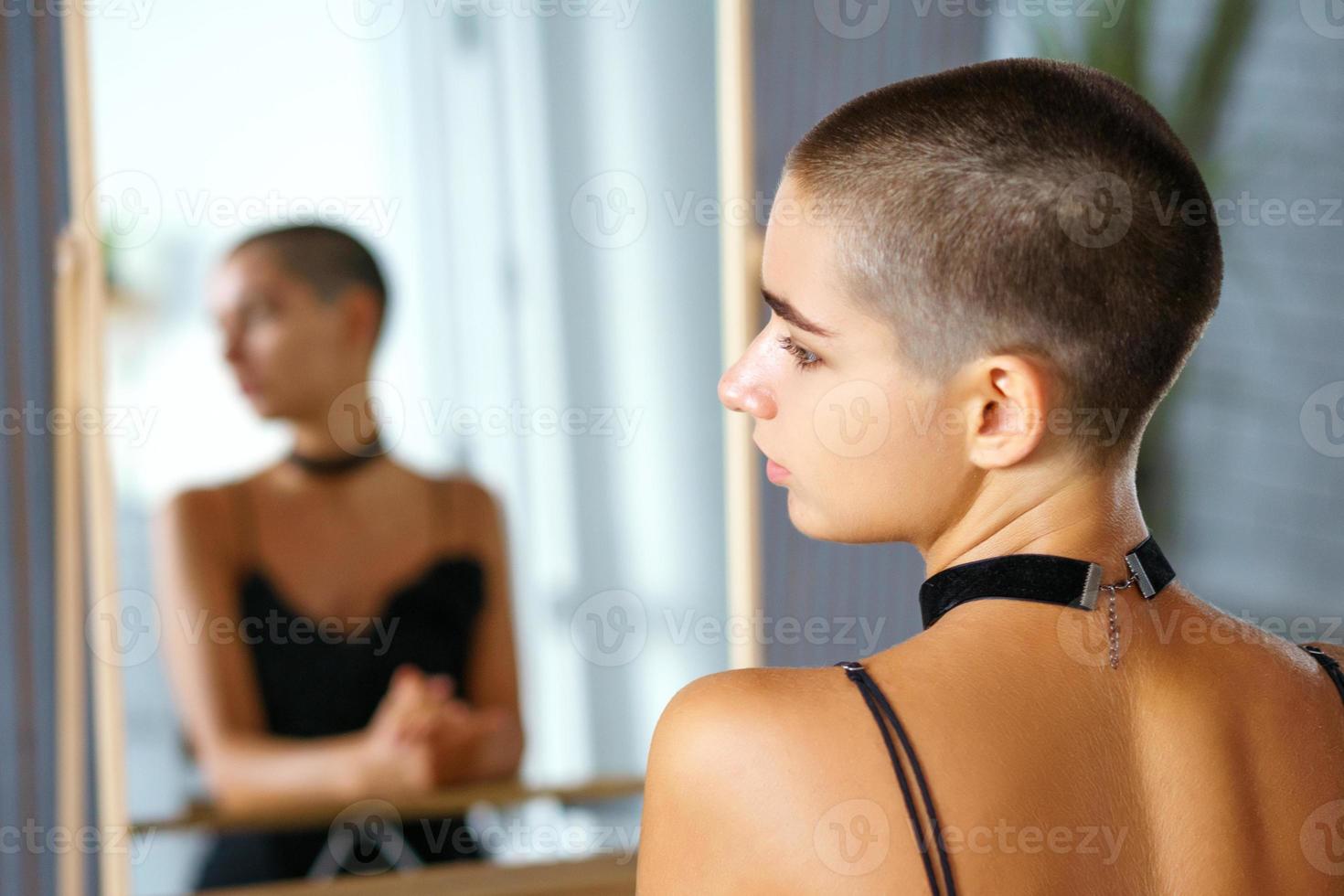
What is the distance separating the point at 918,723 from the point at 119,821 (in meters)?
1.53

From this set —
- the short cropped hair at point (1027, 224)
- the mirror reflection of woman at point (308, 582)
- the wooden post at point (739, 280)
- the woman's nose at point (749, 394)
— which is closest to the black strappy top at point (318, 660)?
the mirror reflection of woman at point (308, 582)

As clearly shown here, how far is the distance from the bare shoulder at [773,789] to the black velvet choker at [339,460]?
126 cm

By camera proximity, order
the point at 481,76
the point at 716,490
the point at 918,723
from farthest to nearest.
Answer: the point at 716,490
the point at 481,76
the point at 918,723

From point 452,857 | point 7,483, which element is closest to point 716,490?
point 452,857

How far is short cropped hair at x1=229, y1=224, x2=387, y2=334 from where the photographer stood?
5.94 feet

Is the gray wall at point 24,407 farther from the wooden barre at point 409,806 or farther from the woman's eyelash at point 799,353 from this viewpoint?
the woman's eyelash at point 799,353

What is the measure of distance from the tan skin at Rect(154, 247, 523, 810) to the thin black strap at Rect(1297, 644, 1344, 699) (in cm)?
135

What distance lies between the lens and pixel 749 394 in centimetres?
76

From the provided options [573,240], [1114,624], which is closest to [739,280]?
[573,240]

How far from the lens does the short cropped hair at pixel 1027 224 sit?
0.67 metres

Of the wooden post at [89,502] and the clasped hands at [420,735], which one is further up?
the wooden post at [89,502]

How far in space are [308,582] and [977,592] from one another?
4.40ft

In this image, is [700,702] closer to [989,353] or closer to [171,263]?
[989,353]

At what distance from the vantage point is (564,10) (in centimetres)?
195
